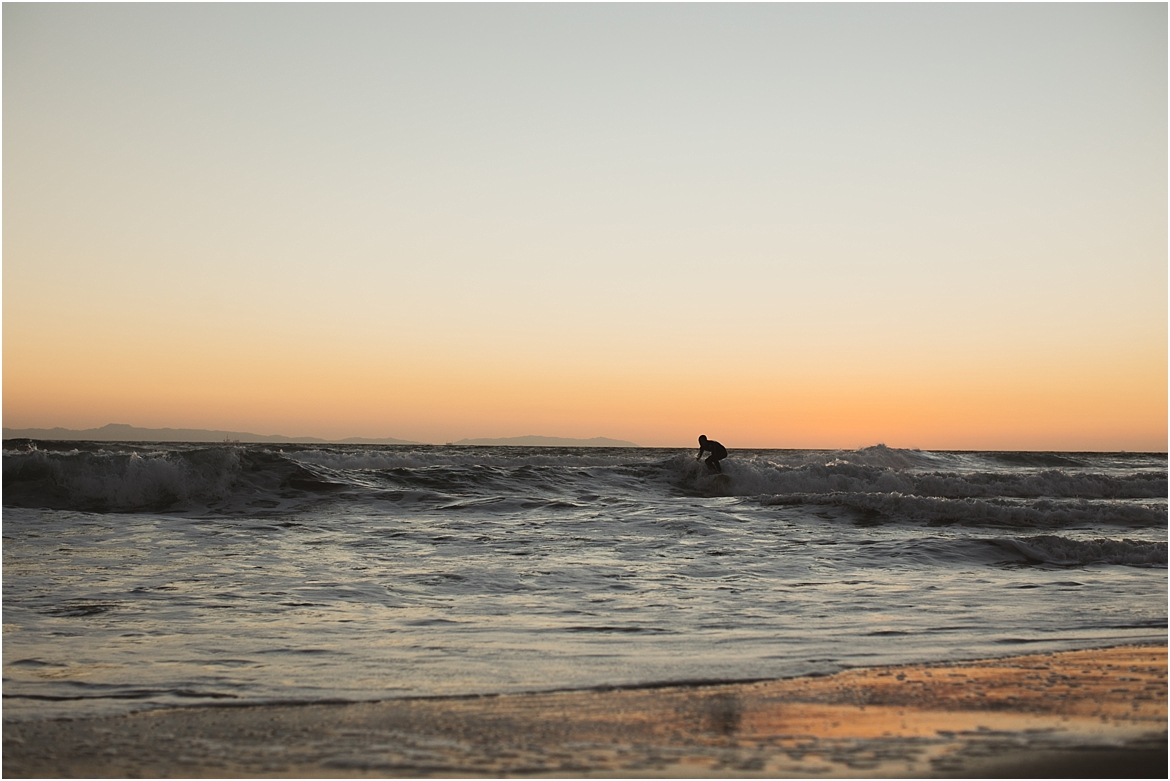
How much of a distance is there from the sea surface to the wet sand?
0.34m

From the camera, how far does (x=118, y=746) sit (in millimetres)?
3746

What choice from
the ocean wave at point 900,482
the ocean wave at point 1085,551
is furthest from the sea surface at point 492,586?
the ocean wave at point 900,482

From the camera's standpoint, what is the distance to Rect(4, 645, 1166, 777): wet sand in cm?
349

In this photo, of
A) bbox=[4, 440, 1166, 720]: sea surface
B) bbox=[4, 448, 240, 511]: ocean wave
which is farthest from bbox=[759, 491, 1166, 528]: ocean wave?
bbox=[4, 448, 240, 511]: ocean wave

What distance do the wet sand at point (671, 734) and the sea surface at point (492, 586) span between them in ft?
1.12

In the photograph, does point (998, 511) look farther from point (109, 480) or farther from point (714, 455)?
point (109, 480)

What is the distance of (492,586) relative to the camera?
321 inches

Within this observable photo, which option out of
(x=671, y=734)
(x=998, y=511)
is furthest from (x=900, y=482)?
(x=671, y=734)

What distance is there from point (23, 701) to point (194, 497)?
12967 millimetres

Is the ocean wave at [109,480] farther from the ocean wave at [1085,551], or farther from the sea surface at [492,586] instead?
the ocean wave at [1085,551]

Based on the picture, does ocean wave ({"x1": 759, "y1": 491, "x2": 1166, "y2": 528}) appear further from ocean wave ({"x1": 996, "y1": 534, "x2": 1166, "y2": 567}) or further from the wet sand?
the wet sand

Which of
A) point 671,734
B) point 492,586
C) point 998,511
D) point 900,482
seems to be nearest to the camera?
point 671,734

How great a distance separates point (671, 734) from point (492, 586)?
4.45 meters

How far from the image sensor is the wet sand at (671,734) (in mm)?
3488
